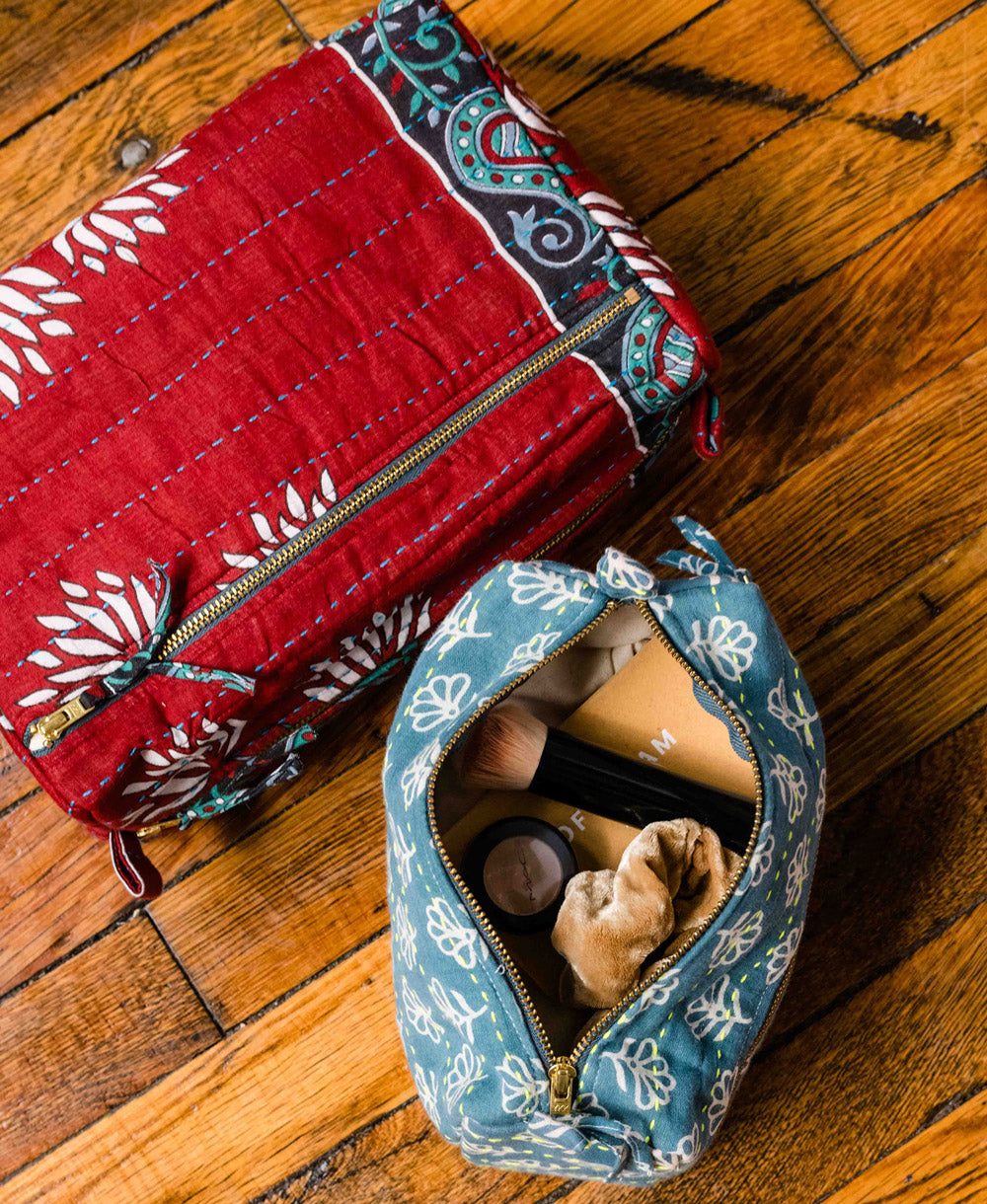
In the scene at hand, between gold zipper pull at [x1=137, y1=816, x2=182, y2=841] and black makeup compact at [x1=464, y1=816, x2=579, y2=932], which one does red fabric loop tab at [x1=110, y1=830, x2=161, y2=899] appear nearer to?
gold zipper pull at [x1=137, y1=816, x2=182, y2=841]

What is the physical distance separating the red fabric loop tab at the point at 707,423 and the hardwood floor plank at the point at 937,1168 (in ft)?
1.83

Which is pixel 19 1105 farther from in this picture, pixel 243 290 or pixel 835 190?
pixel 835 190

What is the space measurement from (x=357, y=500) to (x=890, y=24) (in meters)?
0.65

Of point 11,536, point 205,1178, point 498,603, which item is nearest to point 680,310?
point 498,603

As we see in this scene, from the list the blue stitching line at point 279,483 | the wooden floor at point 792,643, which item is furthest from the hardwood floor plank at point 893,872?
the blue stitching line at point 279,483

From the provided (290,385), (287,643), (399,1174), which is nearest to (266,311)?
(290,385)

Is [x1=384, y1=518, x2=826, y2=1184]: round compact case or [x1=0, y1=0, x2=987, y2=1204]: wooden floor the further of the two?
[x1=0, y1=0, x2=987, y2=1204]: wooden floor

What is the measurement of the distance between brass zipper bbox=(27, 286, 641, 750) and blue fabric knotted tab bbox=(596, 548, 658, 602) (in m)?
0.14

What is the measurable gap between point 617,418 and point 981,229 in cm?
42

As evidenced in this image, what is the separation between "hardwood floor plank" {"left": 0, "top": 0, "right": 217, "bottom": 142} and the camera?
2.80 feet

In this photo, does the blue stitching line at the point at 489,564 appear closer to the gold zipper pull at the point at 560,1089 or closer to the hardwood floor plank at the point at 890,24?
the gold zipper pull at the point at 560,1089

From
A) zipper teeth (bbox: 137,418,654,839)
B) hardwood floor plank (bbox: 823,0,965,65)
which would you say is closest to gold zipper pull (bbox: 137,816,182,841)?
zipper teeth (bbox: 137,418,654,839)

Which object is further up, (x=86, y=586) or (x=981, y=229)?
(x=86, y=586)

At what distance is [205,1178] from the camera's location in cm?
77
